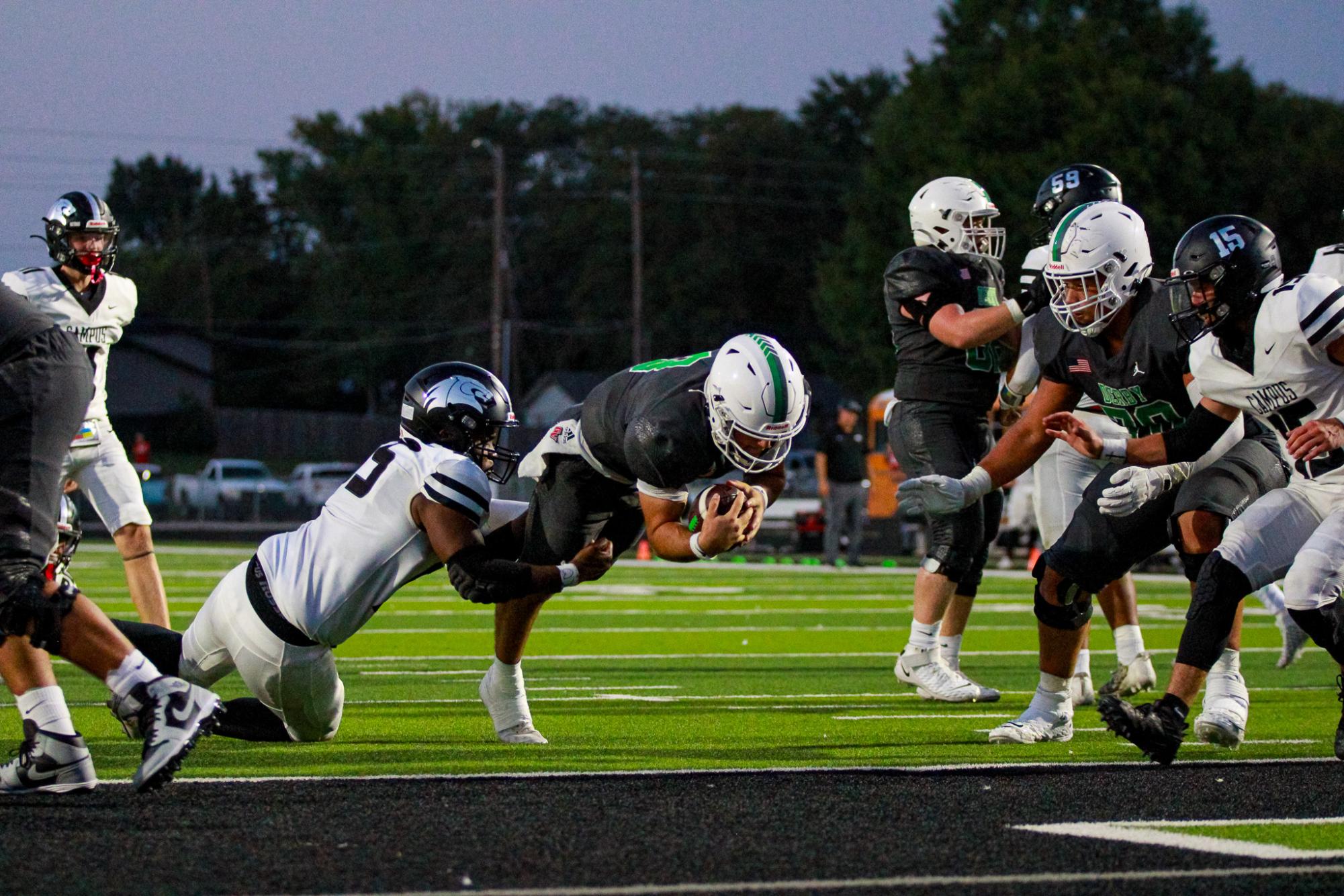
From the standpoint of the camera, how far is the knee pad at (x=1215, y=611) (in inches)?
202

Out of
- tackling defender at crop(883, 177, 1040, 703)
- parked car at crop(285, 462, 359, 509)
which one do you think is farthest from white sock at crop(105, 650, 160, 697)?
parked car at crop(285, 462, 359, 509)

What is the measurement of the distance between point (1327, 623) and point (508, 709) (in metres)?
2.50

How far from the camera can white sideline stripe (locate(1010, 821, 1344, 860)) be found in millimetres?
3754

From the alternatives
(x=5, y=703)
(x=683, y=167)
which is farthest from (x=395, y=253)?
(x=5, y=703)

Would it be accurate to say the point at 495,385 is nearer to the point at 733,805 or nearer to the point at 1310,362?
the point at 733,805

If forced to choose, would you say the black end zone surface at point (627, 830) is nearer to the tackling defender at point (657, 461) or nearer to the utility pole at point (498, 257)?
the tackling defender at point (657, 461)

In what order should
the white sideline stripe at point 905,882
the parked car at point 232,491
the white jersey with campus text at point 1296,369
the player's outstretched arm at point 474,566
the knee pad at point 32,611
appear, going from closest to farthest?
1. the white sideline stripe at point 905,882
2. the knee pad at point 32,611
3. the player's outstretched arm at point 474,566
4. the white jersey with campus text at point 1296,369
5. the parked car at point 232,491

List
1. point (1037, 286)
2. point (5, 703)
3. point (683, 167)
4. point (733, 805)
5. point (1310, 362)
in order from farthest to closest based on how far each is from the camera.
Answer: point (683, 167)
point (5, 703)
point (1037, 286)
point (1310, 362)
point (733, 805)

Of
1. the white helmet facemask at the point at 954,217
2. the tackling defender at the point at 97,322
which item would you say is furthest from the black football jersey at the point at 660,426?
the tackling defender at the point at 97,322

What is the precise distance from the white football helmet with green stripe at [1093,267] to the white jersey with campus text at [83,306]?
3.85 m

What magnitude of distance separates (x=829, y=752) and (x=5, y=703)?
10.3 ft

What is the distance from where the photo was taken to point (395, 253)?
6750cm

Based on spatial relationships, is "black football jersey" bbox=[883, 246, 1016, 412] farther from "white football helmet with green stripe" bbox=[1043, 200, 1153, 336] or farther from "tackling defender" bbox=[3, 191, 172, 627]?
"tackling defender" bbox=[3, 191, 172, 627]

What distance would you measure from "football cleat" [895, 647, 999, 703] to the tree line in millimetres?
26426
